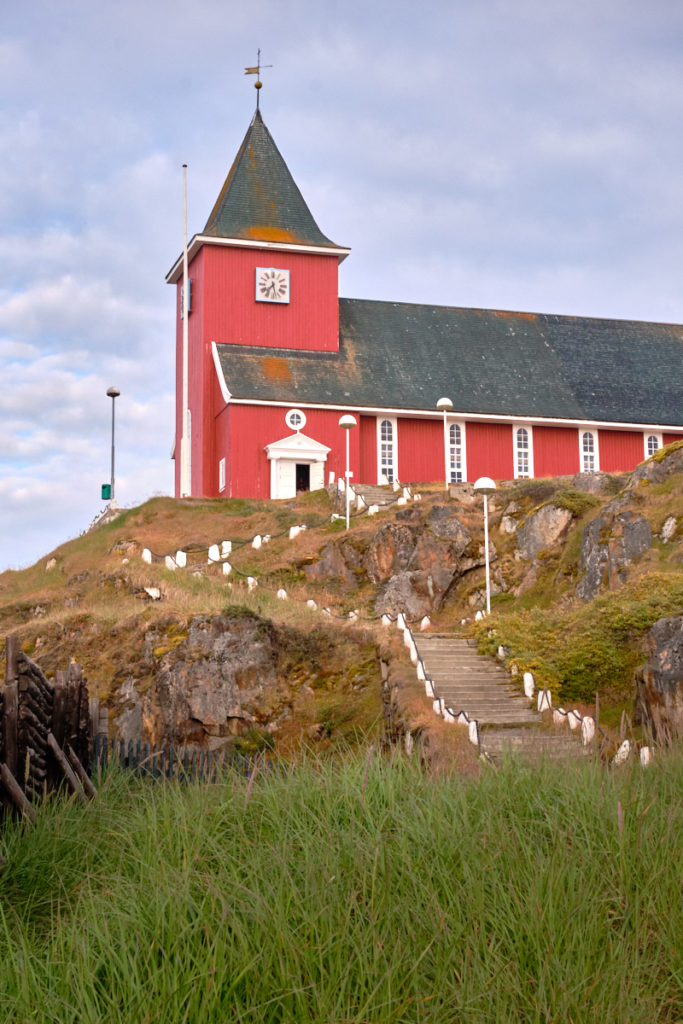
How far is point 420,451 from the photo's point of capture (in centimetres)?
4362

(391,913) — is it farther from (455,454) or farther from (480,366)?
(480,366)

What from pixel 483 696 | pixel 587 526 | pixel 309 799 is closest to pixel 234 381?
pixel 587 526

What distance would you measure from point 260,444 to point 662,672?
26030mm

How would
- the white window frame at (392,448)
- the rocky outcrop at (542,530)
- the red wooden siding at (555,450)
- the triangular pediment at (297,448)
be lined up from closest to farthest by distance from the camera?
the rocky outcrop at (542,530)
the triangular pediment at (297,448)
the white window frame at (392,448)
the red wooden siding at (555,450)

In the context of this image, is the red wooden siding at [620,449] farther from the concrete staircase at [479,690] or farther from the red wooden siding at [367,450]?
the concrete staircase at [479,690]

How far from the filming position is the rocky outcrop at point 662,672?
1634 cm

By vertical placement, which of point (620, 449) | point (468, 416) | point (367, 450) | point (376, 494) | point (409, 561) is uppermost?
point (468, 416)

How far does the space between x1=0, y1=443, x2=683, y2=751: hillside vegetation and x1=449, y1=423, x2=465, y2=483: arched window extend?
5.38 m

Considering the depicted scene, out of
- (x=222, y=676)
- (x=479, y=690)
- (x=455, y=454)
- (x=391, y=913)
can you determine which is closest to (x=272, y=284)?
(x=455, y=454)

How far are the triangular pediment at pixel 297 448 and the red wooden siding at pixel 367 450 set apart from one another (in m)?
1.68

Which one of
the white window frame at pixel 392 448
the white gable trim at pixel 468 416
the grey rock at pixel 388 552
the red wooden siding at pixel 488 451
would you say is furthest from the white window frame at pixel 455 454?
the grey rock at pixel 388 552

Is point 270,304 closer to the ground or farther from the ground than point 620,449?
farther from the ground

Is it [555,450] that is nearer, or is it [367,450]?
[367,450]

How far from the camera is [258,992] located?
602 cm
